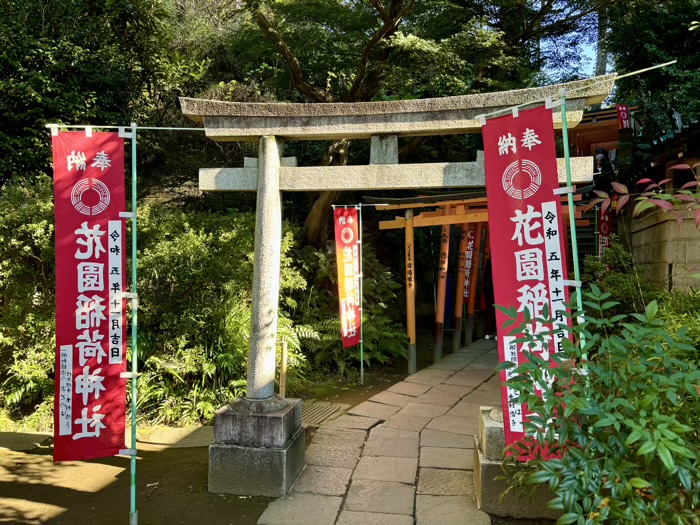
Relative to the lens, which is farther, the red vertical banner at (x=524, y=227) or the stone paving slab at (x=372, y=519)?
the stone paving slab at (x=372, y=519)

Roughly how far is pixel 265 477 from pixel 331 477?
2.22 ft

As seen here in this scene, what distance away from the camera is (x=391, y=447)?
5449 mm

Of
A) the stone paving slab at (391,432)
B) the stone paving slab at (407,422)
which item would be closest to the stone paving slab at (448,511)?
the stone paving slab at (391,432)

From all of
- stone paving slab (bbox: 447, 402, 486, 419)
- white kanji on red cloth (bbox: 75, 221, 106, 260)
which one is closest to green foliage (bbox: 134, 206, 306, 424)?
stone paving slab (bbox: 447, 402, 486, 419)

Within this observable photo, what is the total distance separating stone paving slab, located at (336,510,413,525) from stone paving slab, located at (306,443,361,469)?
922 mm

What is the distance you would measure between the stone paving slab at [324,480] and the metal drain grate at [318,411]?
1423 mm

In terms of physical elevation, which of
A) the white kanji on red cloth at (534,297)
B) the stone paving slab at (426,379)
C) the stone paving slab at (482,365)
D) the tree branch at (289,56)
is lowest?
the stone paving slab at (426,379)

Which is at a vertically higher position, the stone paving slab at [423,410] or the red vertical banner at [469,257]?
the red vertical banner at [469,257]

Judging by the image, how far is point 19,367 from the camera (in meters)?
6.82

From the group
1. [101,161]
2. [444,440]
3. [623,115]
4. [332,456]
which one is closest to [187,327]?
[332,456]

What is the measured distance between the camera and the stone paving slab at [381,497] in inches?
163

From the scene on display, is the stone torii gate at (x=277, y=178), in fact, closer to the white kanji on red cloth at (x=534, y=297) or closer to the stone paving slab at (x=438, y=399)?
the white kanji on red cloth at (x=534, y=297)

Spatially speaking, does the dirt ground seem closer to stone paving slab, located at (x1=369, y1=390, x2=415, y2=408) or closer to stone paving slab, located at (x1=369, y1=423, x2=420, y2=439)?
stone paving slab, located at (x1=369, y1=423, x2=420, y2=439)

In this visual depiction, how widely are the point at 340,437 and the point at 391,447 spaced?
60 cm
